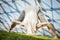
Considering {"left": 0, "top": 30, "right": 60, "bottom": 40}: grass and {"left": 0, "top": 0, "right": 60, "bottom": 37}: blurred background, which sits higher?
{"left": 0, "top": 0, "right": 60, "bottom": 37}: blurred background

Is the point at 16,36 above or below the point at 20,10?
below

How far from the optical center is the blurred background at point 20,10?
2211 millimetres

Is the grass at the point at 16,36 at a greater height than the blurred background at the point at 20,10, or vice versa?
the blurred background at the point at 20,10

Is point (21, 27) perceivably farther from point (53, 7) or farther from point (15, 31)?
point (53, 7)

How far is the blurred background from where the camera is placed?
221 centimetres

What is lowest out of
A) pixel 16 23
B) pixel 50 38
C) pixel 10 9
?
pixel 50 38

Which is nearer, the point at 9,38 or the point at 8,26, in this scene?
the point at 9,38

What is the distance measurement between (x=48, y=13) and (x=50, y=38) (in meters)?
0.32

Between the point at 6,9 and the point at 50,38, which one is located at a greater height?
the point at 6,9

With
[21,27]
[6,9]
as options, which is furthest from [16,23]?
[6,9]

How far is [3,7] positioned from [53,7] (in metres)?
0.76

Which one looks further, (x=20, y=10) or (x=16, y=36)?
(x=20, y=10)

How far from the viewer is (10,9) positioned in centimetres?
251

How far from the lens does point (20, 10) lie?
7.97 ft
